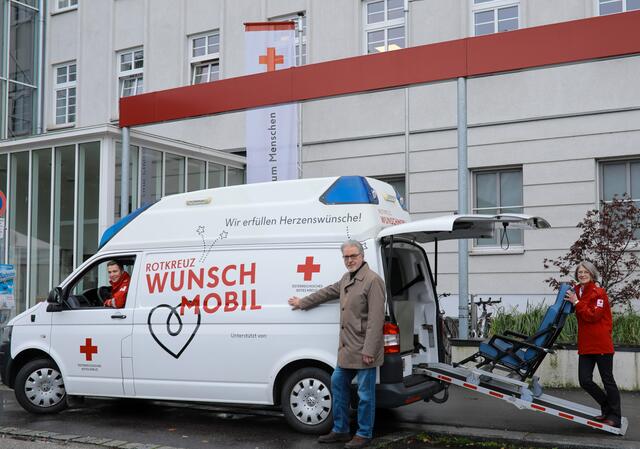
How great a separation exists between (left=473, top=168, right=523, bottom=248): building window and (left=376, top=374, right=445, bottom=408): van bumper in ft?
30.8

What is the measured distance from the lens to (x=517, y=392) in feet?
25.3

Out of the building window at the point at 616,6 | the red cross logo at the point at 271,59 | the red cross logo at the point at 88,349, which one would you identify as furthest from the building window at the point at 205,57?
the red cross logo at the point at 88,349

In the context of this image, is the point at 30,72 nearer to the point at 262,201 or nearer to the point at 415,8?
the point at 415,8

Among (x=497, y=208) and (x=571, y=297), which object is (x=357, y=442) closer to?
(x=571, y=297)

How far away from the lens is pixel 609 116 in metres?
15.6

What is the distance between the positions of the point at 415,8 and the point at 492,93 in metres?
2.73

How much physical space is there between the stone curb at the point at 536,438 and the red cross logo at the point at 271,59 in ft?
29.4

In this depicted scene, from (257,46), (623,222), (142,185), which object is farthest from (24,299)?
(623,222)

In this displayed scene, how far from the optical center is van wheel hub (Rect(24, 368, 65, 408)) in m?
9.15

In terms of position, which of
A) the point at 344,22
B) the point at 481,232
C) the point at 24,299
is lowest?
the point at 24,299

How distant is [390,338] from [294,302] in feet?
3.29

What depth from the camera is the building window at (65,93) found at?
2405cm

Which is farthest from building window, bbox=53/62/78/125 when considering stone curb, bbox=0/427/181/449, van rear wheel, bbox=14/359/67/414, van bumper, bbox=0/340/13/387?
stone curb, bbox=0/427/181/449

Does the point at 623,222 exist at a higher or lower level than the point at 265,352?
higher
